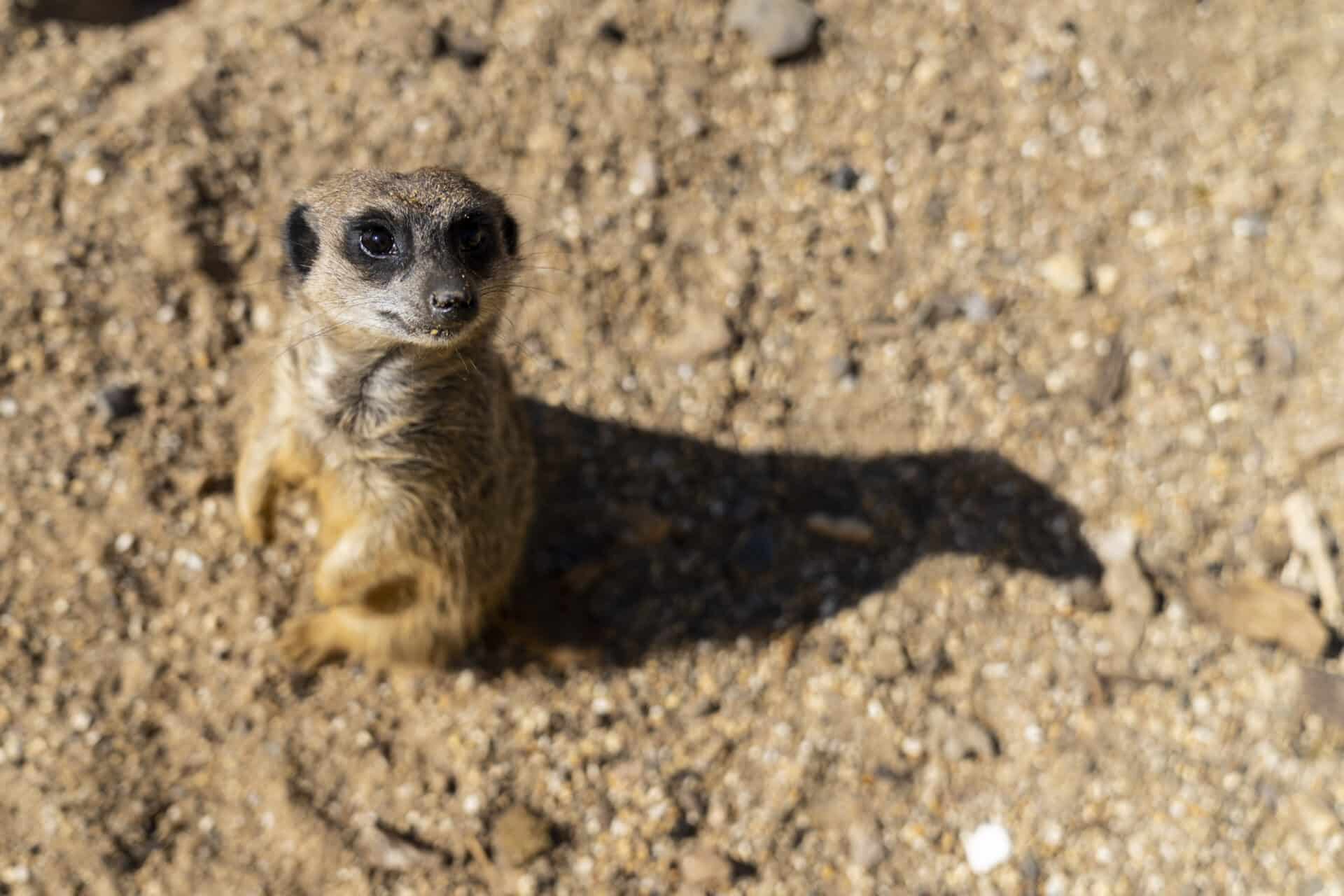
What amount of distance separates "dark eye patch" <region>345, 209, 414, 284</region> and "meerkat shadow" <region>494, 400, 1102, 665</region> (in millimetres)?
1199

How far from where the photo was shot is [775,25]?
3.78 m

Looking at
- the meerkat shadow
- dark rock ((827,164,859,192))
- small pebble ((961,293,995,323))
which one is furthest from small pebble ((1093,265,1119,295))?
dark rock ((827,164,859,192))

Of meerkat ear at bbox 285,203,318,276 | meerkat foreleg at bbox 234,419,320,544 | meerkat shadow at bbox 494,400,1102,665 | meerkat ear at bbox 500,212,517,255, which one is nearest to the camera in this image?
meerkat ear at bbox 285,203,318,276

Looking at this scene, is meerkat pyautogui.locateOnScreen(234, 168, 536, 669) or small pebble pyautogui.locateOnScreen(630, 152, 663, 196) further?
small pebble pyautogui.locateOnScreen(630, 152, 663, 196)

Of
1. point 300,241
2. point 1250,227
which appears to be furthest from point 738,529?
point 1250,227

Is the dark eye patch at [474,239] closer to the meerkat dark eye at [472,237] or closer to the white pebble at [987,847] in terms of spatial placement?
the meerkat dark eye at [472,237]

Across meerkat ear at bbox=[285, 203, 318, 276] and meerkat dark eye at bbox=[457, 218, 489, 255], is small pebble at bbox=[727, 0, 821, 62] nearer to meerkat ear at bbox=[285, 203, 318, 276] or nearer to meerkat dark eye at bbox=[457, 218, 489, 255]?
meerkat dark eye at bbox=[457, 218, 489, 255]

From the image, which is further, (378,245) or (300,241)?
(300,241)

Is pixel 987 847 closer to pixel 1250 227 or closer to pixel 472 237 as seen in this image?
pixel 472 237

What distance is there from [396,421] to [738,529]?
3.96 feet

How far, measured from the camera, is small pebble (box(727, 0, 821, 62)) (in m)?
3.76

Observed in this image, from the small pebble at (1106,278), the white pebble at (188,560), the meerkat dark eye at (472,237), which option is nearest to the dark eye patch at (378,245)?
the meerkat dark eye at (472,237)

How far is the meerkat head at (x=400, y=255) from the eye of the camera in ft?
7.09

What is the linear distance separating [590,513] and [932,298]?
122 centimetres
